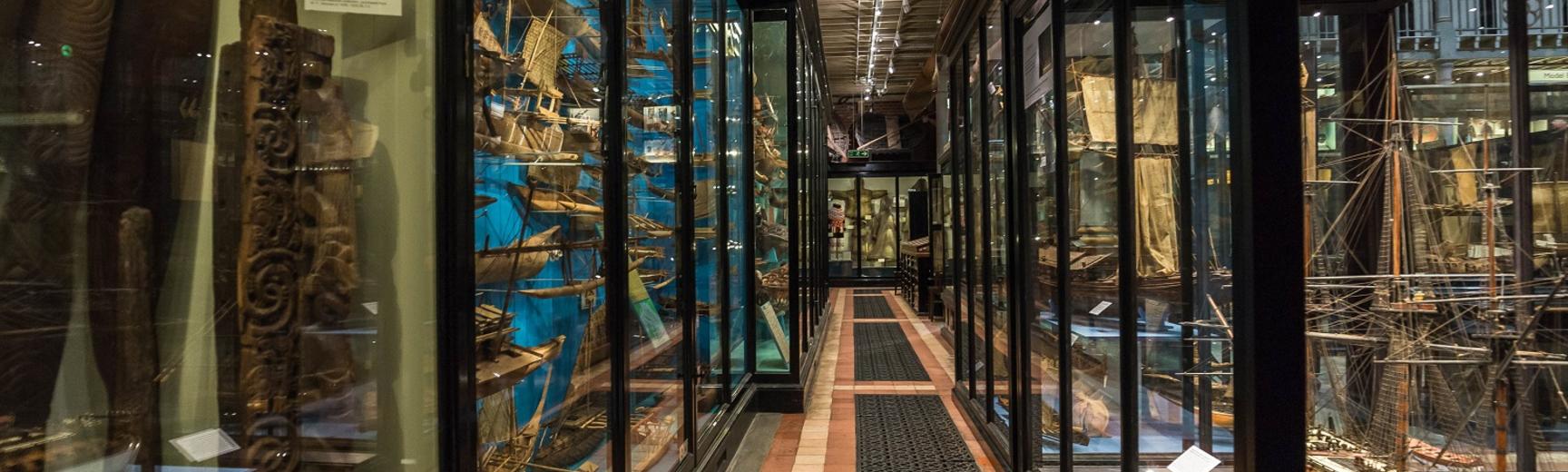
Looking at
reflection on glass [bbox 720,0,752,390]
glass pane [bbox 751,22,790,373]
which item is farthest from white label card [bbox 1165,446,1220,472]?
glass pane [bbox 751,22,790,373]

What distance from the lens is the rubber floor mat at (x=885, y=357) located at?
233 inches

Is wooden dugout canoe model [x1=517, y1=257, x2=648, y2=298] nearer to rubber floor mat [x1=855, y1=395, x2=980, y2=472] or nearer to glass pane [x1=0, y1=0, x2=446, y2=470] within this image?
glass pane [x1=0, y1=0, x2=446, y2=470]

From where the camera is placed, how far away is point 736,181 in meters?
4.21

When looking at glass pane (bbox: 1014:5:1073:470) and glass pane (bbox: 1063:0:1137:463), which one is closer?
glass pane (bbox: 1063:0:1137:463)

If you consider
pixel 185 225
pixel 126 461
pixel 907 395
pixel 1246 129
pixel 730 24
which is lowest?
pixel 907 395

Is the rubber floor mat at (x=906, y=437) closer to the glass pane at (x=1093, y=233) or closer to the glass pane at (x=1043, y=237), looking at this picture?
the glass pane at (x=1043, y=237)

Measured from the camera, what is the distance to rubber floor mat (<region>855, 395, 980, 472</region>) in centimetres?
356

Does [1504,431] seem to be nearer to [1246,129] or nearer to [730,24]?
A: [1246,129]

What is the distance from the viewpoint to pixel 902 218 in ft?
52.2

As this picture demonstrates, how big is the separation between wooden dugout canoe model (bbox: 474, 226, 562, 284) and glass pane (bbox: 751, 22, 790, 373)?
2.94 meters

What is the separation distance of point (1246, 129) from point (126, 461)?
1.74 meters

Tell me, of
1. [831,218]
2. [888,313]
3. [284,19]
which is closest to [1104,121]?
[284,19]

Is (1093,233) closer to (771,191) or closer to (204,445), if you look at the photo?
(204,445)

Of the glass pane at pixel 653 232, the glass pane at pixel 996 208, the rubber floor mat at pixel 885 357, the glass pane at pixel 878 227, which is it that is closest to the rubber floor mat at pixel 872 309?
the rubber floor mat at pixel 885 357
